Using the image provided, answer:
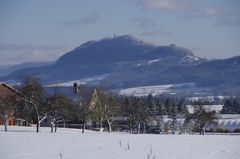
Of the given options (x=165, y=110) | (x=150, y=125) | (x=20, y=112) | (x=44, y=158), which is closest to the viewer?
(x=44, y=158)

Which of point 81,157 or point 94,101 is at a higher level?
point 94,101

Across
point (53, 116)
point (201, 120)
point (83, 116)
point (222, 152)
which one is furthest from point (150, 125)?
point (222, 152)

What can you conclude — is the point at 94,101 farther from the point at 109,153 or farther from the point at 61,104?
the point at 109,153

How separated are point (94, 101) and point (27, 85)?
22.3 metres

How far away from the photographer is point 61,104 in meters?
67.0

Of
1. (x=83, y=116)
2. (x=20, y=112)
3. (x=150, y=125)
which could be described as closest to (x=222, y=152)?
(x=20, y=112)

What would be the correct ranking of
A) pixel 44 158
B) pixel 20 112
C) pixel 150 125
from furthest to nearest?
pixel 150 125 → pixel 20 112 → pixel 44 158

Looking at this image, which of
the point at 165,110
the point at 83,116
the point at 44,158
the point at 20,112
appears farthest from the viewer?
the point at 165,110

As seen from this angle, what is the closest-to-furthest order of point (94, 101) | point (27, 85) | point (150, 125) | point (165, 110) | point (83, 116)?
point (27, 85) → point (83, 116) → point (94, 101) → point (150, 125) → point (165, 110)

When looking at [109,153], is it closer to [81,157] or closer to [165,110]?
[81,157]

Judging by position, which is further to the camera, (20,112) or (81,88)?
(81,88)

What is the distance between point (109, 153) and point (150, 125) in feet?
240

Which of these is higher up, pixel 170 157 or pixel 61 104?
pixel 61 104

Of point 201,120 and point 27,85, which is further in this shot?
point 201,120
